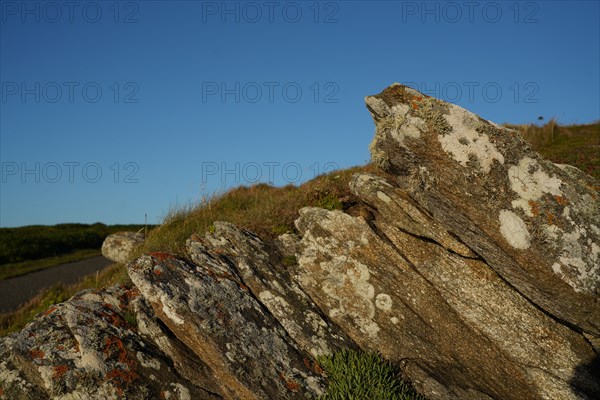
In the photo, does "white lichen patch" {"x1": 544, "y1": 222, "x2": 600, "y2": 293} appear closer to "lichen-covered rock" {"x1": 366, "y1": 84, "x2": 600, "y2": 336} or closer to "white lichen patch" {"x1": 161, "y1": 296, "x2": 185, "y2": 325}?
"lichen-covered rock" {"x1": 366, "y1": 84, "x2": 600, "y2": 336}

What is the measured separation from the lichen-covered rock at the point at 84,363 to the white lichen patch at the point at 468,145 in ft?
20.8

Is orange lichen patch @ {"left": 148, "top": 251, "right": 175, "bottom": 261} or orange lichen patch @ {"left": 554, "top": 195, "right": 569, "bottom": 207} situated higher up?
orange lichen patch @ {"left": 554, "top": 195, "right": 569, "bottom": 207}

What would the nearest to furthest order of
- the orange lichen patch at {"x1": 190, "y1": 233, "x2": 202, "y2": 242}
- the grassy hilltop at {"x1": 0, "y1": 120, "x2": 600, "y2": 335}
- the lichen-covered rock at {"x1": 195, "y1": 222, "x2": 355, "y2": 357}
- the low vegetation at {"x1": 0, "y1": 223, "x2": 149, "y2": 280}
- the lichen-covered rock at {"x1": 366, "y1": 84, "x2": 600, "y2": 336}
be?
1. the lichen-covered rock at {"x1": 366, "y1": 84, "x2": 600, "y2": 336}
2. the lichen-covered rock at {"x1": 195, "y1": 222, "x2": 355, "y2": 357}
3. the orange lichen patch at {"x1": 190, "y1": 233, "x2": 202, "y2": 242}
4. the grassy hilltop at {"x1": 0, "y1": 120, "x2": 600, "y2": 335}
5. the low vegetation at {"x1": 0, "y1": 223, "x2": 149, "y2": 280}

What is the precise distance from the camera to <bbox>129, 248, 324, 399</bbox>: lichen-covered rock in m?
8.15

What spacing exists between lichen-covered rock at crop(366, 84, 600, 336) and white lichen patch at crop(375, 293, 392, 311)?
192 cm

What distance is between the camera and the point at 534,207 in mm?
8680

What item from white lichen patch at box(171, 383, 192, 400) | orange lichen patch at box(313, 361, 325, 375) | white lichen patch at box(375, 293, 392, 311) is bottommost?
white lichen patch at box(171, 383, 192, 400)

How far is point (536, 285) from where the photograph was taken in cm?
868

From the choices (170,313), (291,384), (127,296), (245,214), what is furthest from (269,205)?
(291,384)

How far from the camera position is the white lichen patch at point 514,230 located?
8539mm

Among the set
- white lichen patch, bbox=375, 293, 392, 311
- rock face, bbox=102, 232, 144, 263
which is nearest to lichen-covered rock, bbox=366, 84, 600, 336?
white lichen patch, bbox=375, 293, 392, 311

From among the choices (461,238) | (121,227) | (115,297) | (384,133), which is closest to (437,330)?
(461,238)

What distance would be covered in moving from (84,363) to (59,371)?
0.38m

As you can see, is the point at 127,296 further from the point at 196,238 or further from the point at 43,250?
the point at 43,250
